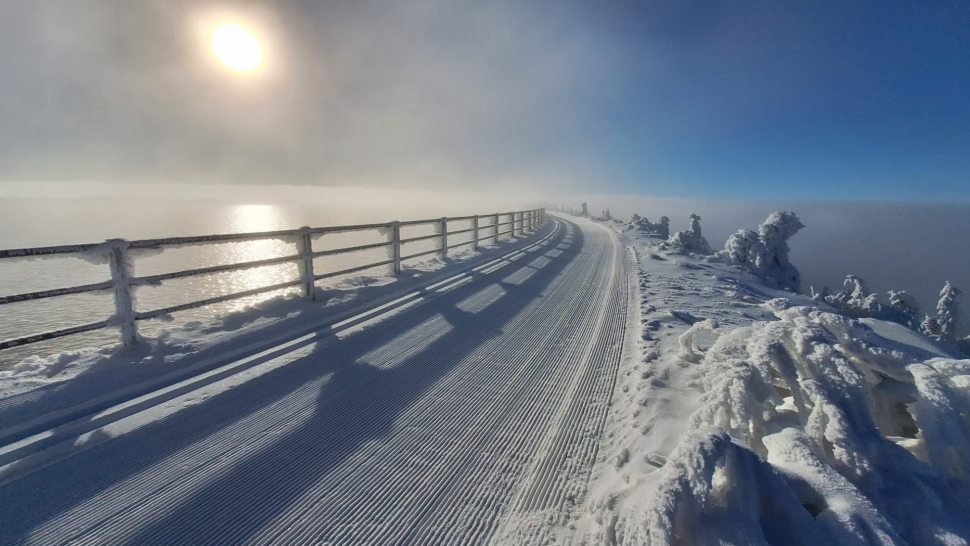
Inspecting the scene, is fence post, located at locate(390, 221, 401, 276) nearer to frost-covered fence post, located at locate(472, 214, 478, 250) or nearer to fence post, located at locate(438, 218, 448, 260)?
fence post, located at locate(438, 218, 448, 260)

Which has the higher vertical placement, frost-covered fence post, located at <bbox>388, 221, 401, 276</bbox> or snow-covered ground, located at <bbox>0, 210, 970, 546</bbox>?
frost-covered fence post, located at <bbox>388, 221, 401, 276</bbox>

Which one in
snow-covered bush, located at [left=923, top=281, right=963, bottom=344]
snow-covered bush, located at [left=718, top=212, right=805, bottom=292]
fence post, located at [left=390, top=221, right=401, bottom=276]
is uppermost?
fence post, located at [left=390, top=221, right=401, bottom=276]

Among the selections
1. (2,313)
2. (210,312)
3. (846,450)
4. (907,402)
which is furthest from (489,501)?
(2,313)

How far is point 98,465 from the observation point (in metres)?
2.07

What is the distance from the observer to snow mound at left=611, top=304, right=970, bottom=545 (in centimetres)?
155

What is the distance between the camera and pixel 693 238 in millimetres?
22875

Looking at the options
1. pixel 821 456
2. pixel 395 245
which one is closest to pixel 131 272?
pixel 395 245

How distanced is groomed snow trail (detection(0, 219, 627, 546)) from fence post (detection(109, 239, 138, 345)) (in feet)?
4.70

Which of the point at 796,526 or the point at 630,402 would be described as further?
the point at 630,402

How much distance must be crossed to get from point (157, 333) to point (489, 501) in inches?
149

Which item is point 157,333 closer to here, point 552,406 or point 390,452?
point 390,452

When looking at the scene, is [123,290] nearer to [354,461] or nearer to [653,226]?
[354,461]

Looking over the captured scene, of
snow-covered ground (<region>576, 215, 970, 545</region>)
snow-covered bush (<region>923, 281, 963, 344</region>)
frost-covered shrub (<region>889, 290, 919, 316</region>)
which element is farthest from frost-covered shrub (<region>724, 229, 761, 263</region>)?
snow-covered ground (<region>576, 215, 970, 545</region>)

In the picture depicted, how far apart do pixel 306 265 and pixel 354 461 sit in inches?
139
